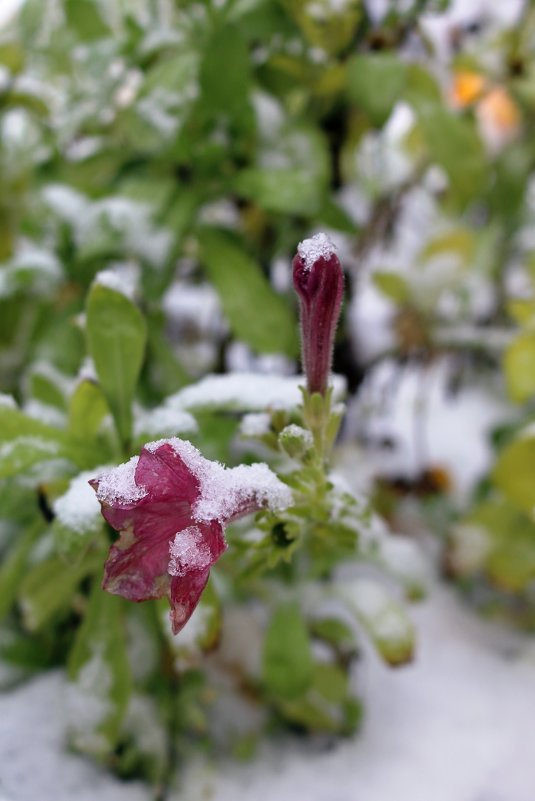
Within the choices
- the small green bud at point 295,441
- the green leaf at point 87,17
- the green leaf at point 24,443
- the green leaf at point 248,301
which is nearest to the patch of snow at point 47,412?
the green leaf at point 24,443

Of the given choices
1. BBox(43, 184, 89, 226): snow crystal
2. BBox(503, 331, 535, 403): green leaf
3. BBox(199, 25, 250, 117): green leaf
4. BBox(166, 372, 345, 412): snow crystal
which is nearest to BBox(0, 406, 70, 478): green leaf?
BBox(166, 372, 345, 412): snow crystal

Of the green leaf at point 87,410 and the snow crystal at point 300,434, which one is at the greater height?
the green leaf at point 87,410

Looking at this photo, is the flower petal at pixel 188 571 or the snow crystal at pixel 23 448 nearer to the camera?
the flower petal at pixel 188 571

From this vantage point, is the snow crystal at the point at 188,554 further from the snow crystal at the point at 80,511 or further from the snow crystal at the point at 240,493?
the snow crystal at the point at 80,511

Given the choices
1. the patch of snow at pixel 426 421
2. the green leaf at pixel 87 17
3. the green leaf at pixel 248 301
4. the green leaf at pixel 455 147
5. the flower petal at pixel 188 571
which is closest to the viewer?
the flower petal at pixel 188 571

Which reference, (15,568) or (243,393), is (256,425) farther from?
(15,568)

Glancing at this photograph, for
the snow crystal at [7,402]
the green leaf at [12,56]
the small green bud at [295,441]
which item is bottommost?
the small green bud at [295,441]

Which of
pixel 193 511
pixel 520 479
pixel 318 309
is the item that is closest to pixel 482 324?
pixel 520 479
